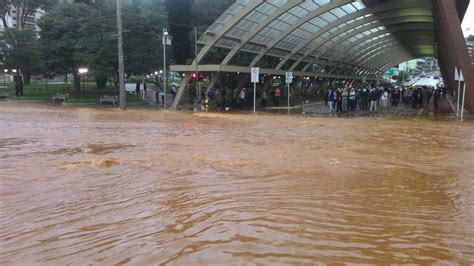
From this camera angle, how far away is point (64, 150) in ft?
40.0

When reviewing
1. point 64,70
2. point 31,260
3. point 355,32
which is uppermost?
point 355,32

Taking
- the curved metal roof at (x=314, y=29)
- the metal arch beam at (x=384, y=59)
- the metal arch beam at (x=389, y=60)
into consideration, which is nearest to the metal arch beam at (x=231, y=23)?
the curved metal roof at (x=314, y=29)

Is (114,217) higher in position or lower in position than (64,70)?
lower

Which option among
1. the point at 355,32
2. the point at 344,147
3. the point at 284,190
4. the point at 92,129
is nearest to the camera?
the point at 284,190

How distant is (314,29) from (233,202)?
33178 mm

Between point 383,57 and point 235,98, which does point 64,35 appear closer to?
point 235,98

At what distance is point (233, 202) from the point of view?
23.4ft

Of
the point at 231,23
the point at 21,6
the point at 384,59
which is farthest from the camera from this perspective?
the point at 384,59

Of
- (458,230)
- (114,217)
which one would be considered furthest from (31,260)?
(458,230)

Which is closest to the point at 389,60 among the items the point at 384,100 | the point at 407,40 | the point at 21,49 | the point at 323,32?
the point at 407,40

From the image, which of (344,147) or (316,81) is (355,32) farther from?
(344,147)

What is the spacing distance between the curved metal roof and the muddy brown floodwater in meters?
17.5

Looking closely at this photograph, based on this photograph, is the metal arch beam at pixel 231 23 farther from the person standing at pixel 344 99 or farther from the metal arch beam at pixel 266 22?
the person standing at pixel 344 99

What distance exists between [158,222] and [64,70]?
140ft
